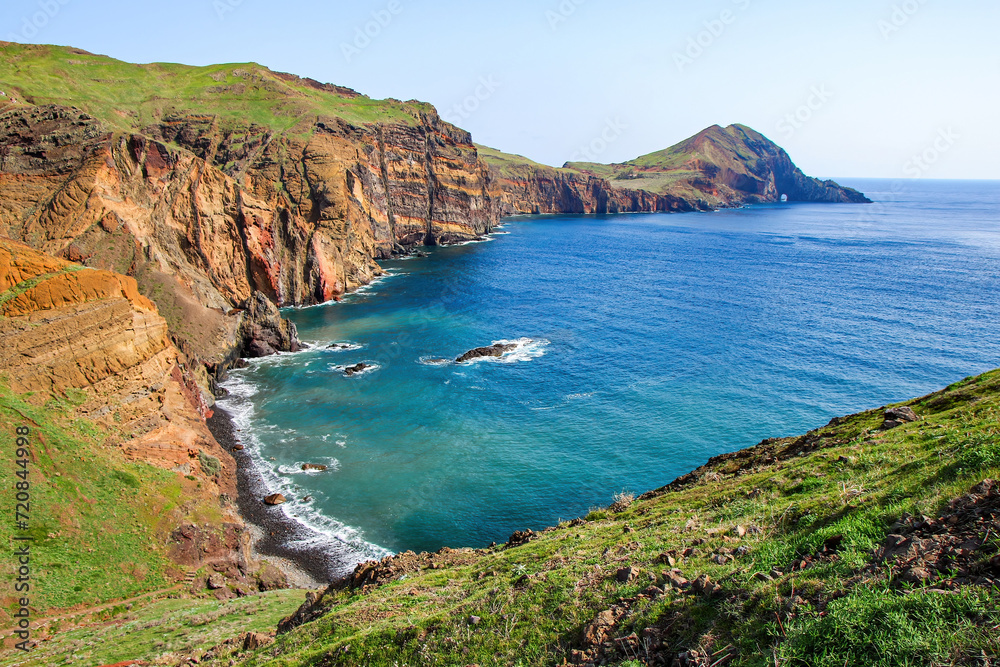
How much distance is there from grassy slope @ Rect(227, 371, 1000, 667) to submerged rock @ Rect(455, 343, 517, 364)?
39.6 metres

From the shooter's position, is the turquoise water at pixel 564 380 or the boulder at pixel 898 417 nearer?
the boulder at pixel 898 417

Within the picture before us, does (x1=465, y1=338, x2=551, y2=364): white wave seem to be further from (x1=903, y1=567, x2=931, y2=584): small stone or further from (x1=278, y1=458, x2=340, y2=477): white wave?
(x1=903, y1=567, x2=931, y2=584): small stone

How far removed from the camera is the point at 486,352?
2382 inches

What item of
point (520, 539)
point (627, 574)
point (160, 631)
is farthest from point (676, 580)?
point (160, 631)

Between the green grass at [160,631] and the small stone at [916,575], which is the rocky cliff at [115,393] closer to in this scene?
the green grass at [160,631]

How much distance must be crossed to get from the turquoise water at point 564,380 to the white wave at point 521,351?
1.14ft

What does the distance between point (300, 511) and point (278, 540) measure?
254 cm

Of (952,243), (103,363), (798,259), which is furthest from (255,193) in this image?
(952,243)

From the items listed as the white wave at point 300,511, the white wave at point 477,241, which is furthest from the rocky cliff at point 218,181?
the white wave at point 300,511

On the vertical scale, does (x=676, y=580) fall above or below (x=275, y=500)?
above

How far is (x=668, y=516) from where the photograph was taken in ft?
56.6

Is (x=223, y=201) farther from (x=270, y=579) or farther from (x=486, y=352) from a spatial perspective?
(x=270, y=579)

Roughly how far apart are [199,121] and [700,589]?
116m

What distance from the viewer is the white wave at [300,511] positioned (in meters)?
31.5
